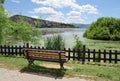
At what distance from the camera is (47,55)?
11750 millimetres

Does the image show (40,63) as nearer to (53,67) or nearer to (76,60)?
(53,67)

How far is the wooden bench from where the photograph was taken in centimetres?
1135

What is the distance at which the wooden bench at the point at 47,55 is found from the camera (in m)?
11.4

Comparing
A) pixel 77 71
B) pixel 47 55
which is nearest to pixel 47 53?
pixel 47 55

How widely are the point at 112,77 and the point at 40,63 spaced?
427 cm

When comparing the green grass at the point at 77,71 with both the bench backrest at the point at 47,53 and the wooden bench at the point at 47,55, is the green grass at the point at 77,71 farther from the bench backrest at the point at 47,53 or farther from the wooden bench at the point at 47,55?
the bench backrest at the point at 47,53

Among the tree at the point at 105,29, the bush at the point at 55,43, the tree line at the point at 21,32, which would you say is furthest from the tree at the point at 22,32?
the tree at the point at 105,29

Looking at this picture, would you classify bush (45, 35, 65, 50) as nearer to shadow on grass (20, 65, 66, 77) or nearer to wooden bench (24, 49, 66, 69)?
wooden bench (24, 49, 66, 69)

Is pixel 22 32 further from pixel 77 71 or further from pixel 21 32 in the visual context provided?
pixel 77 71

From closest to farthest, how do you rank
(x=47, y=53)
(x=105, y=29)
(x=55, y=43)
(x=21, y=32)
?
(x=47, y=53), (x=55, y=43), (x=21, y=32), (x=105, y=29)

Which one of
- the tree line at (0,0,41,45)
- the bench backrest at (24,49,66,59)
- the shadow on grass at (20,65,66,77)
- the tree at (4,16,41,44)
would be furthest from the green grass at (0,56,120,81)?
the tree at (4,16,41,44)

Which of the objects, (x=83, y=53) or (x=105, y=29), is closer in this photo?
(x=83, y=53)

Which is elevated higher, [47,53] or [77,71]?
[47,53]

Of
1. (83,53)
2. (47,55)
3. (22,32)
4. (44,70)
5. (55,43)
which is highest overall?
(22,32)
